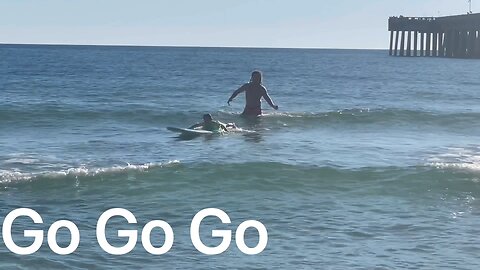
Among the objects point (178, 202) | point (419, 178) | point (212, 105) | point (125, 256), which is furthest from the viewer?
point (212, 105)

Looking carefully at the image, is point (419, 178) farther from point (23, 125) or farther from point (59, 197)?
point (23, 125)

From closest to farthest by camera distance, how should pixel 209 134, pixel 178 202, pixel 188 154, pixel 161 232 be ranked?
1. pixel 161 232
2. pixel 178 202
3. pixel 188 154
4. pixel 209 134

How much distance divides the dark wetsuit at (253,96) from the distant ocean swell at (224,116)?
2.58 feet

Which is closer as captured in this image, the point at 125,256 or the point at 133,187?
the point at 125,256

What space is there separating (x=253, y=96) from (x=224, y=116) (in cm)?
396

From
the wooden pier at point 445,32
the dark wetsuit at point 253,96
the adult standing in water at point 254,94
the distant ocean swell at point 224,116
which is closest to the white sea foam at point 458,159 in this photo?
the adult standing in water at point 254,94

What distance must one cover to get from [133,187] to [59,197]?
1.27 m

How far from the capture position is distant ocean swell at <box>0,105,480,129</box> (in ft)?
84.8

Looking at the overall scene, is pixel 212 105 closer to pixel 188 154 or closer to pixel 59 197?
pixel 188 154

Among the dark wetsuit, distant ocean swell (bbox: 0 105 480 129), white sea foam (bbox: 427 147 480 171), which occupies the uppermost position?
the dark wetsuit

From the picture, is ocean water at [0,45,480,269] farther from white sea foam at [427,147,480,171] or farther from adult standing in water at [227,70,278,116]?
adult standing in water at [227,70,278,116]

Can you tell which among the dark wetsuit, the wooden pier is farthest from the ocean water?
the wooden pier

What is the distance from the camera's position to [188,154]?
17.2 metres

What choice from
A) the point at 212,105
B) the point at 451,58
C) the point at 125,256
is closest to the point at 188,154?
the point at 125,256
